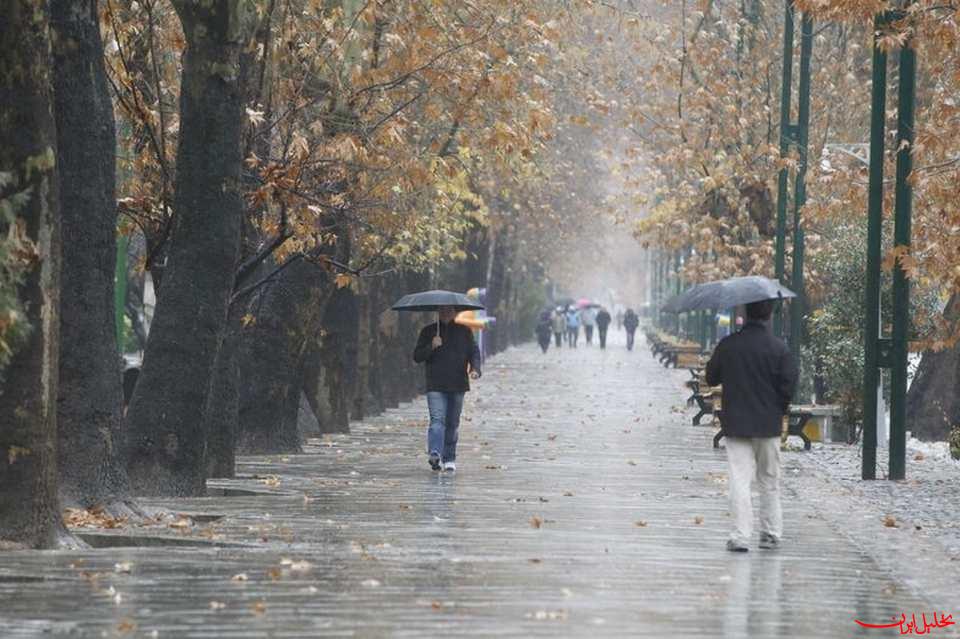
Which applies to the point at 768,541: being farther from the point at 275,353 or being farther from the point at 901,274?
the point at 275,353

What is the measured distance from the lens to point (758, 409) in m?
15.0

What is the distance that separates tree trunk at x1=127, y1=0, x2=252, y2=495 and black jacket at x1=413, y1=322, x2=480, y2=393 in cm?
450

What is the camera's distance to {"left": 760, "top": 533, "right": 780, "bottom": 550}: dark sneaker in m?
15.0

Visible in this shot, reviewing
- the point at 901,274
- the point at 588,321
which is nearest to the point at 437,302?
the point at 901,274

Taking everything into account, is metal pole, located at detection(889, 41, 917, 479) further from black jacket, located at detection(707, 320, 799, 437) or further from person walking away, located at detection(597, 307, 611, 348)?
person walking away, located at detection(597, 307, 611, 348)

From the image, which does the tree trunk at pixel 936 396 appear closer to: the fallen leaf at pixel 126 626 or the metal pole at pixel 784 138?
the metal pole at pixel 784 138

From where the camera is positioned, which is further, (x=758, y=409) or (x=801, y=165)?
(x=801, y=165)

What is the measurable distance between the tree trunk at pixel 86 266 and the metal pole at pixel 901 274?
8737 millimetres

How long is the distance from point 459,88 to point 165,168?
6329mm

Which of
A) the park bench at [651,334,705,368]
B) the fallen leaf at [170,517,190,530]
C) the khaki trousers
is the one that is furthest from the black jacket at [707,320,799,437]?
the park bench at [651,334,705,368]

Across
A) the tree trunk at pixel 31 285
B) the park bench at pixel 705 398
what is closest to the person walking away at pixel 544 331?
the park bench at pixel 705 398

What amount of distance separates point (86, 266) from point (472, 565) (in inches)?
161

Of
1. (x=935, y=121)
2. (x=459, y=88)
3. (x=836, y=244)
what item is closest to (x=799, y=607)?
(x=935, y=121)

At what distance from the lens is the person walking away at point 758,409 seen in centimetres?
1496
